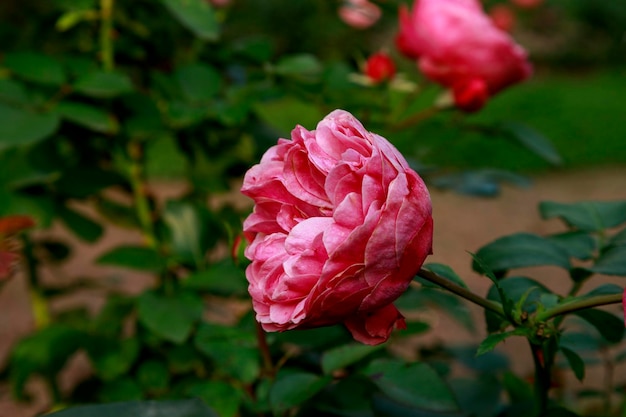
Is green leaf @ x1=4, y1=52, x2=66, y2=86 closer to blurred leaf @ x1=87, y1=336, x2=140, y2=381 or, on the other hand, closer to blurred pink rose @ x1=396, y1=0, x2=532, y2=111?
blurred leaf @ x1=87, y1=336, x2=140, y2=381

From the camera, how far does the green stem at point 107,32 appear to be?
0.94 meters

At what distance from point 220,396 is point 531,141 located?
0.54 m

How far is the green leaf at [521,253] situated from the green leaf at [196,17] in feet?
1.34

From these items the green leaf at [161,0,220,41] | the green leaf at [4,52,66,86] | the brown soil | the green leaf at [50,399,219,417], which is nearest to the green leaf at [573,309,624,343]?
the green leaf at [50,399,219,417]

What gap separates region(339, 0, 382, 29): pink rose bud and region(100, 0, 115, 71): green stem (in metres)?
0.34

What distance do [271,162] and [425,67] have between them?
54cm

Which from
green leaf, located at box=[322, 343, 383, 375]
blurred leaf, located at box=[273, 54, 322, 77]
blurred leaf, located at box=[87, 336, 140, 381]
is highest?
blurred leaf, located at box=[273, 54, 322, 77]

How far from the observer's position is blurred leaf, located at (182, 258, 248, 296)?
2.56ft

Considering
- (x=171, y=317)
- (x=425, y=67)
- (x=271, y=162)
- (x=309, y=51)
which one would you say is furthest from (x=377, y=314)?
(x=309, y=51)

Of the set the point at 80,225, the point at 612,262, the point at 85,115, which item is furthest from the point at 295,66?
the point at 612,262

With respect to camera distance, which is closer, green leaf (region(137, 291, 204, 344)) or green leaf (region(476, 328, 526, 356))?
green leaf (region(476, 328, 526, 356))

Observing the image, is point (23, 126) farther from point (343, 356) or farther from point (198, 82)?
point (343, 356)

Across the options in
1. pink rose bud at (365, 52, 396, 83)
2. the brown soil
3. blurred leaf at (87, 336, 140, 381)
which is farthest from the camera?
the brown soil

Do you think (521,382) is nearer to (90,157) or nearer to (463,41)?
(463,41)
